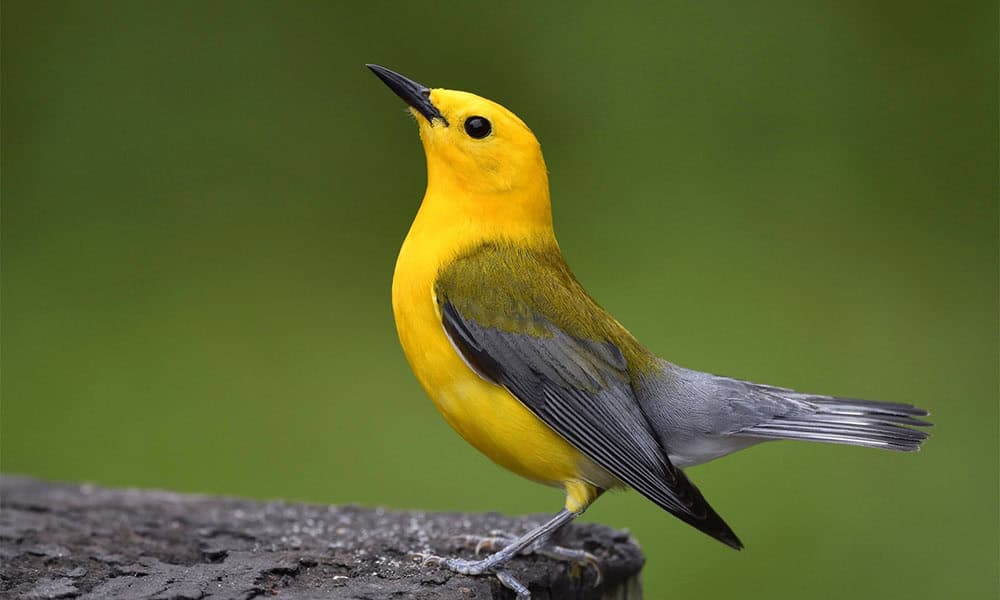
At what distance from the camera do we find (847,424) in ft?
15.3

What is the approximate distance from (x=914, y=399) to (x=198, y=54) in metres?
4.89

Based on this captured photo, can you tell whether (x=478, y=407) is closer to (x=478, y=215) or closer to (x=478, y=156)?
(x=478, y=215)

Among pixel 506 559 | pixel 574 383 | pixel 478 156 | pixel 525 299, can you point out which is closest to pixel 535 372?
pixel 574 383

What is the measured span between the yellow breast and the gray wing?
0.05 meters

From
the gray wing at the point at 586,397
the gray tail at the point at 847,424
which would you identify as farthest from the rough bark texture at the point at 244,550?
the gray tail at the point at 847,424

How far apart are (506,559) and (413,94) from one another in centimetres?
170

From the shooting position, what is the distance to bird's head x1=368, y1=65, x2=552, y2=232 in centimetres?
485

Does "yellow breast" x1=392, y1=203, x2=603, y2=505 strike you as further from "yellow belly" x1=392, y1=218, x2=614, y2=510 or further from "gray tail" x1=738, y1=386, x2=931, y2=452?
"gray tail" x1=738, y1=386, x2=931, y2=452

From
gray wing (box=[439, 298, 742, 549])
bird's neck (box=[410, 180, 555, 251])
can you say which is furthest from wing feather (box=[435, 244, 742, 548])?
bird's neck (box=[410, 180, 555, 251])

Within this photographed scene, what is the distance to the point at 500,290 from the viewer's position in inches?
184

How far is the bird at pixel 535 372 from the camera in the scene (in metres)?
4.43

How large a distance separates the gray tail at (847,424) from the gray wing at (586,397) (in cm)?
45

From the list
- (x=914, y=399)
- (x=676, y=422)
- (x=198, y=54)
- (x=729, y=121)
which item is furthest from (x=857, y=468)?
(x=198, y=54)

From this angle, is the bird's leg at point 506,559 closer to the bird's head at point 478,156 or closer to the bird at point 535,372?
the bird at point 535,372
